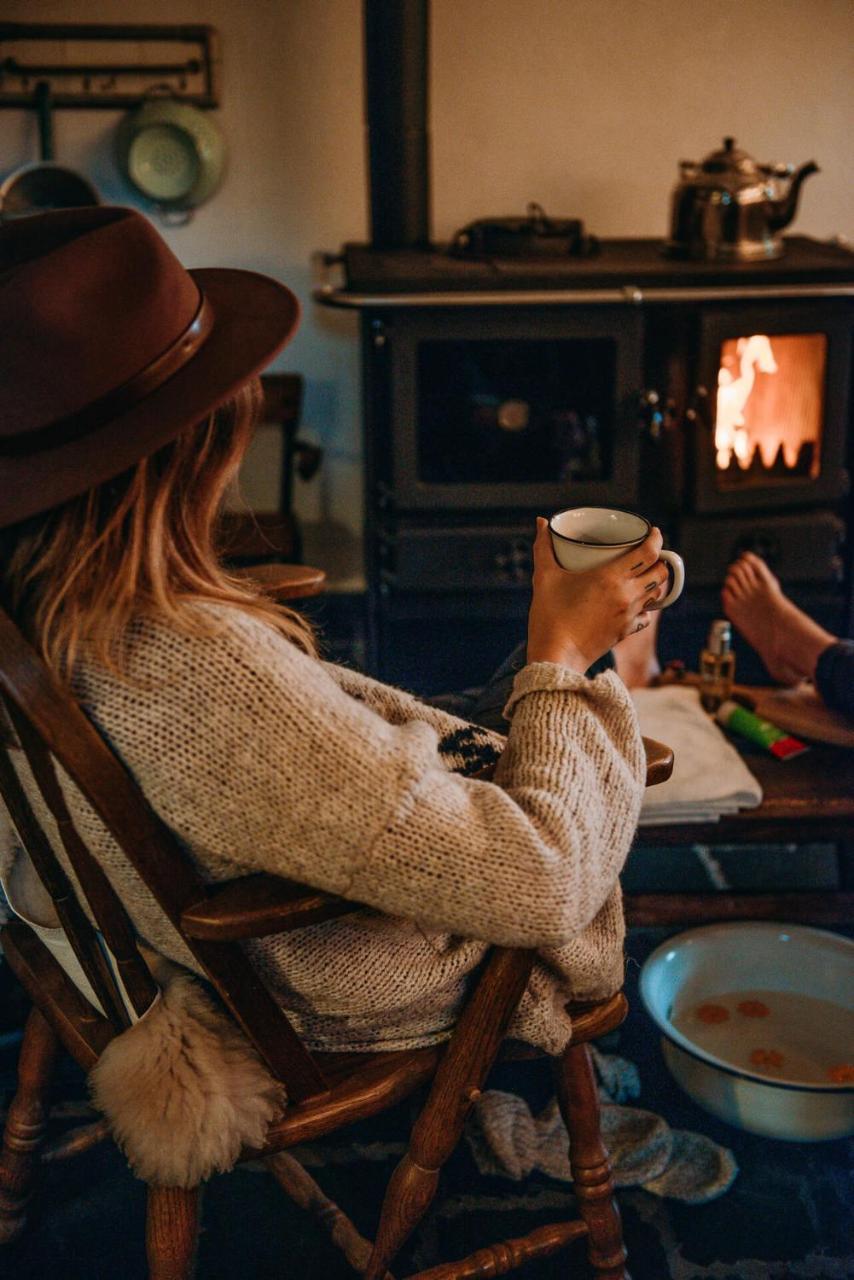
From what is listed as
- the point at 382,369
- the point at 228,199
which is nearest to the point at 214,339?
the point at 382,369

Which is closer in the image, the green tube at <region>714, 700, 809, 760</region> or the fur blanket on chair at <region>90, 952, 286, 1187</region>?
the fur blanket on chair at <region>90, 952, 286, 1187</region>

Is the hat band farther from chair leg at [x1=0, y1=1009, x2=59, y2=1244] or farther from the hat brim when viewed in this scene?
chair leg at [x1=0, y1=1009, x2=59, y2=1244]

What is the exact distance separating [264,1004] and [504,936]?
0.21 meters

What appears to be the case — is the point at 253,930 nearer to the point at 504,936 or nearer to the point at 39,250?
the point at 504,936

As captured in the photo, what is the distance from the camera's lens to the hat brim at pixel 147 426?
34.3 inches

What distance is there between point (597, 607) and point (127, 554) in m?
0.43

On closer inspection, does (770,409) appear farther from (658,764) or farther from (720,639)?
(658,764)

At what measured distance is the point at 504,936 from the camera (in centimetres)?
96

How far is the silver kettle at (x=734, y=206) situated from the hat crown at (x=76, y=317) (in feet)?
6.08

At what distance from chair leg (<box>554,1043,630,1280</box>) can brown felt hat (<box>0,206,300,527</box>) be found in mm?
751

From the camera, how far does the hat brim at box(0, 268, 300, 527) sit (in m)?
0.87

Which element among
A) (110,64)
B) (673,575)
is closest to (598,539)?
(673,575)

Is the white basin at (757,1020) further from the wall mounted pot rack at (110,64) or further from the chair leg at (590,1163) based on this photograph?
the wall mounted pot rack at (110,64)

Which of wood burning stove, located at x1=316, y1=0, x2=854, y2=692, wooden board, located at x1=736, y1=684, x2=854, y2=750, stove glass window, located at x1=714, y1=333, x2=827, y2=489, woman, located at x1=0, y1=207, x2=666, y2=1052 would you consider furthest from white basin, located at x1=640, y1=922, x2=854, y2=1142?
stove glass window, located at x1=714, y1=333, x2=827, y2=489
